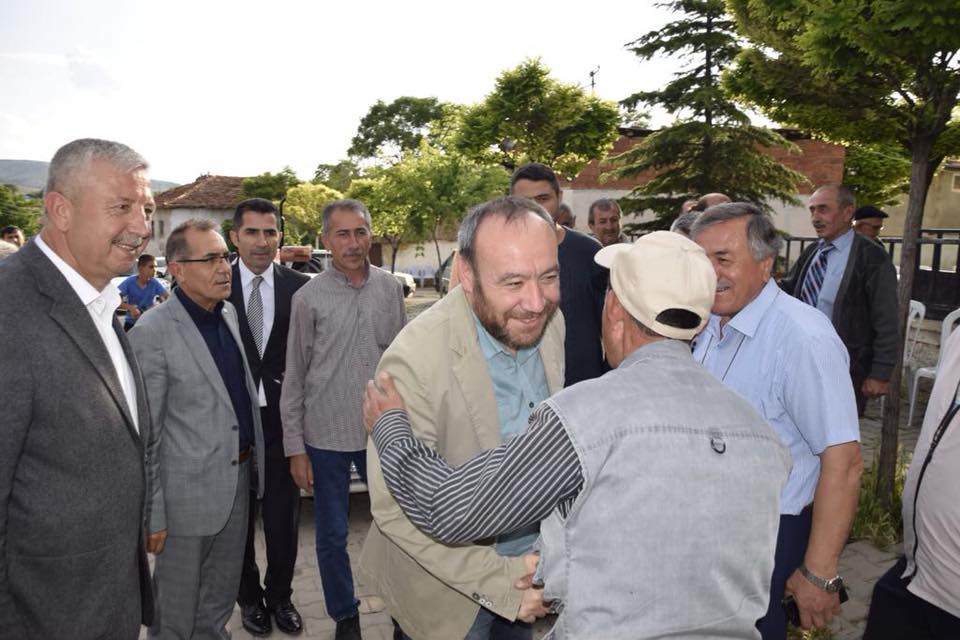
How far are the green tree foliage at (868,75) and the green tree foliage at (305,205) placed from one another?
133ft

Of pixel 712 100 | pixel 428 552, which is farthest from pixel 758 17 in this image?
pixel 712 100

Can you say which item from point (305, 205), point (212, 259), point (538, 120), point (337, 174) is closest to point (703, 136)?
point (538, 120)

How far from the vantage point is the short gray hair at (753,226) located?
8.88 ft

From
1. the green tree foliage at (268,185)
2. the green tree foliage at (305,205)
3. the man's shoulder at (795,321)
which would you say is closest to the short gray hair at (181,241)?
the man's shoulder at (795,321)

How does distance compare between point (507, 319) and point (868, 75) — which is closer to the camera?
point (507, 319)

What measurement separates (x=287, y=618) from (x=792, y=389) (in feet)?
10.8

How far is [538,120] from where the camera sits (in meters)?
26.9

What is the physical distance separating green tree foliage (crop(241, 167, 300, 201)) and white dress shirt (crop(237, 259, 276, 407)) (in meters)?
52.8

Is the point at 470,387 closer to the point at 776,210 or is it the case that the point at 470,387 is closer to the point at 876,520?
the point at 876,520

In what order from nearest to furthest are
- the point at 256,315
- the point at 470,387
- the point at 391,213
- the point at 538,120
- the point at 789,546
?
the point at 470,387, the point at 789,546, the point at 256,315, the point at 538,120, the point at 391,213

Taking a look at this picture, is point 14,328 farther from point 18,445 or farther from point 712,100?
point 712,100

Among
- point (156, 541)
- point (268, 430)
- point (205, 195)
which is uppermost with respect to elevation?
point (205, 195)

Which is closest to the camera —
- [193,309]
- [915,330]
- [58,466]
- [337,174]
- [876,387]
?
[58,466]

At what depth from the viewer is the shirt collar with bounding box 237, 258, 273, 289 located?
4094 millimetres
